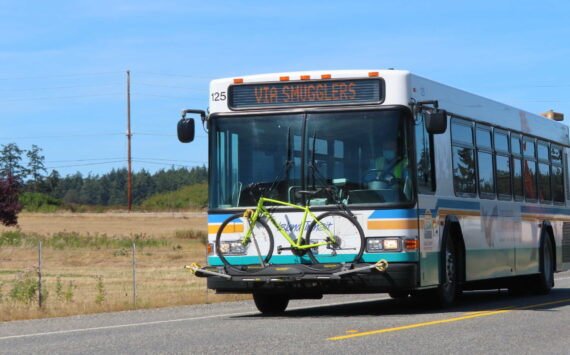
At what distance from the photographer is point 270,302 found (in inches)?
666

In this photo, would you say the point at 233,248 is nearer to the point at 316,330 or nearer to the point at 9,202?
the point at 316,330

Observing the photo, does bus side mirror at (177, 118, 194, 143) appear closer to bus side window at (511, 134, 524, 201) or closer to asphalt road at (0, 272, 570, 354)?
asphalt road at (0, 272, 570, 354)

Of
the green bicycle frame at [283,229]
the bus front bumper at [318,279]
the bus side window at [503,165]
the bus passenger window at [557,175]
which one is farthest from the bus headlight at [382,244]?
the bus passenger window at [557,175]

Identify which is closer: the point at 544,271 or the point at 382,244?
the point at 382,244

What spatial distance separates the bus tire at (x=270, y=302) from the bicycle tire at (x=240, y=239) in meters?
1.31

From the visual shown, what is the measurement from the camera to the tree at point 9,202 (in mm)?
75625

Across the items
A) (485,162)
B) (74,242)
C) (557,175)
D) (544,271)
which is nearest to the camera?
(485,162)

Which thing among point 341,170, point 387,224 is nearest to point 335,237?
point 387,224

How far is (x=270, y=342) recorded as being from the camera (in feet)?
38.9

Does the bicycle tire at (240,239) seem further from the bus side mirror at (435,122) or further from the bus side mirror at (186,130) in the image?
the bus side mirror at (435,122)

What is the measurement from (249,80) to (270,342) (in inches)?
198

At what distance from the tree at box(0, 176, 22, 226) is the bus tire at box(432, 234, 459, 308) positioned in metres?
61.7

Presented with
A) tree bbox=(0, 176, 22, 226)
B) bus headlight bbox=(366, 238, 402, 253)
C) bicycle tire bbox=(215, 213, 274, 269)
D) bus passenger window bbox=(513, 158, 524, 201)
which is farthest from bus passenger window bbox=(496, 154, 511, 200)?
tree bbox=(0, 176, 22, 226)

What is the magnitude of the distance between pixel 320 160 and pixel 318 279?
1592mm
